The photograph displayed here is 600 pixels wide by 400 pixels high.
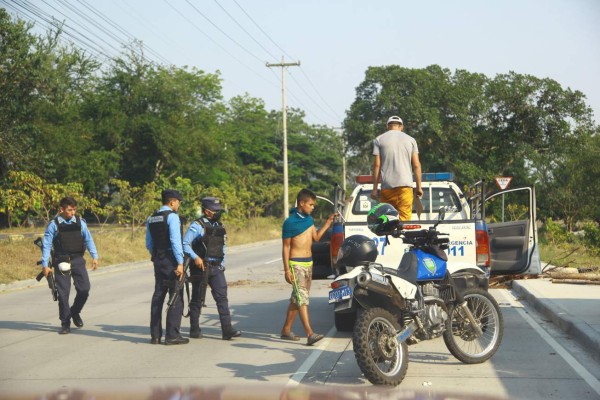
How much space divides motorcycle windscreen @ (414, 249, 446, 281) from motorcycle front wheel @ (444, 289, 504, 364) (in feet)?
1.15

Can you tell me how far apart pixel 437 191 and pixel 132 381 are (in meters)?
7.12

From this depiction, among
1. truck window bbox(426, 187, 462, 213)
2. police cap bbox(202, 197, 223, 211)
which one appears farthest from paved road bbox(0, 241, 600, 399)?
truck window bbox(426, 187, 462, 213)

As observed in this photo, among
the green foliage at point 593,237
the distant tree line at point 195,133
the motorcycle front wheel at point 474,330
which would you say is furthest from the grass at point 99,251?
the green foliage at point 593,237

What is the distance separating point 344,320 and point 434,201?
364 cm

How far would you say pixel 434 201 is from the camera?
1348 cm

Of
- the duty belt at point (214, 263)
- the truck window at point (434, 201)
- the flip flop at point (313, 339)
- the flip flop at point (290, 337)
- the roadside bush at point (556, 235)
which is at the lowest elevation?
the flip flop at point (290, 337)

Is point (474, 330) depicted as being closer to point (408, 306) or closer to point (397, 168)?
point (408, 306)

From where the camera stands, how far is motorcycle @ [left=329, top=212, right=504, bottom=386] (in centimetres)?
733

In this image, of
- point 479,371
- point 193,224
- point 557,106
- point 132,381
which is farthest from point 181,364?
point 557,106

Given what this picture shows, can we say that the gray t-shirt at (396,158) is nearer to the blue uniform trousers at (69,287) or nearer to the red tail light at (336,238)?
the red tail light at (336,238)

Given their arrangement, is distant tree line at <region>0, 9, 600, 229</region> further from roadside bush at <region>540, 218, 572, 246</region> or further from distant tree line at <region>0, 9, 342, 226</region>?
roadside bush at <region>540, 218, 572, 246</region>

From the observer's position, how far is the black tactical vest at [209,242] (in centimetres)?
1035

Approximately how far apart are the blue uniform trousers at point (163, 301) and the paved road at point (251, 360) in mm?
253

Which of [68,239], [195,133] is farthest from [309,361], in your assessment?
[195,133]
